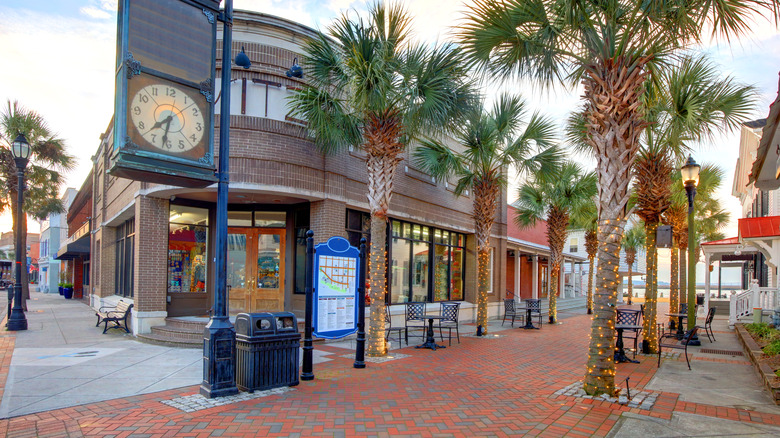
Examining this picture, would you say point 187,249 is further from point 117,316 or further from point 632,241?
point 632,241

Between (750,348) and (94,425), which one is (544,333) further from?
(94,425)

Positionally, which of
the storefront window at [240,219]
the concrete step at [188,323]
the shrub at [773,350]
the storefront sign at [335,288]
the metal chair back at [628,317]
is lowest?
the concrete step at [188,323]

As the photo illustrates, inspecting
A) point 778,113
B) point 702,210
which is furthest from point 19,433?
point 702,210

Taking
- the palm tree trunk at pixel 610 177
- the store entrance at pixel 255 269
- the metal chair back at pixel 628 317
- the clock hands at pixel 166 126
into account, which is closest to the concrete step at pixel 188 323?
the store entrance at pixel 255 269

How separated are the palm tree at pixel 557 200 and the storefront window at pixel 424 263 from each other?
10.7 feet

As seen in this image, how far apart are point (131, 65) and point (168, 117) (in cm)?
77

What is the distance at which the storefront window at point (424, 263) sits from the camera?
616 inches

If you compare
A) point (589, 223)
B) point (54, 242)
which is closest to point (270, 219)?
point (589, 223)

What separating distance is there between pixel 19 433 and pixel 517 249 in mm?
22739

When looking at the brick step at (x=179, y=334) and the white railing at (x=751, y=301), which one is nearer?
the brick step at (x=179, y=334)

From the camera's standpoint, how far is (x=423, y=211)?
54.0 feet

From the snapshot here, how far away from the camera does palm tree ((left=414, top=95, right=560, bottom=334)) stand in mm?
13422

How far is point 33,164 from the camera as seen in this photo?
969 inches

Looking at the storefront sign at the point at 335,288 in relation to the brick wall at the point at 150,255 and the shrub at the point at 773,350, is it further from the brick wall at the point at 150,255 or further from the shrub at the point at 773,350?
the shrub at the point at 773,350
